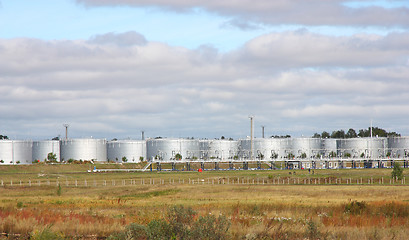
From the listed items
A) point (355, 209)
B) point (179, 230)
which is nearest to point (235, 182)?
point (355, 209)

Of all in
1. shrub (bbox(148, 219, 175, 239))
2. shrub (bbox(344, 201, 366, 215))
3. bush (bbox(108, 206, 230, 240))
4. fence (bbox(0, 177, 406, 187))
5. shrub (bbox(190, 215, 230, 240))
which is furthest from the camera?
fence (bbox(0, 177, 406, 187))

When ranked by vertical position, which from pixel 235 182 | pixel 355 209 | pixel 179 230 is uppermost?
pixel 179 230

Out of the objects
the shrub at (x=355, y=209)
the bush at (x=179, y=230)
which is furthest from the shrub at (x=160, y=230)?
the shrub at (x=355, y=209)

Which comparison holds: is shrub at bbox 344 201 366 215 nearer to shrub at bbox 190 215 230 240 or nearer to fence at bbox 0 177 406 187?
shrub at bbox 190 215 230 240

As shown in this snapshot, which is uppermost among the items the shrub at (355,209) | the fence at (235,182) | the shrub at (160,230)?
the shrub at (160,230)

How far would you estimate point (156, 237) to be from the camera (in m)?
20.7

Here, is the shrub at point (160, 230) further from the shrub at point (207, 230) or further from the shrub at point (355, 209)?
the shrub at point (355, 209)

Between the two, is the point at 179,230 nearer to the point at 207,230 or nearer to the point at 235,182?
the point at 207,230

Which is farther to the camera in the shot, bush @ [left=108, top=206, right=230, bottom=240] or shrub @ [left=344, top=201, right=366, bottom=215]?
shrub @ [left=344, top=201, right=366, bottom=215]

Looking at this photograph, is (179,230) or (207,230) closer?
(207,230)

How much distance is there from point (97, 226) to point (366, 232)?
12.0m

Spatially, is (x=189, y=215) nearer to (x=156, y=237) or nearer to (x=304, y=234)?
(x=156, y=237)

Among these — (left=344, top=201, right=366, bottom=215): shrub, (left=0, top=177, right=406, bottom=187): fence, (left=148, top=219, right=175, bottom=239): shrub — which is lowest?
(left=0, top=177, right=406, bottom=187): fence

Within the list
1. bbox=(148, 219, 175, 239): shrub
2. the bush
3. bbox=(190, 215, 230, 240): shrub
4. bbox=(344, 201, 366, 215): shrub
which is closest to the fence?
bbox=(344, 201, 366, 215): shrub
